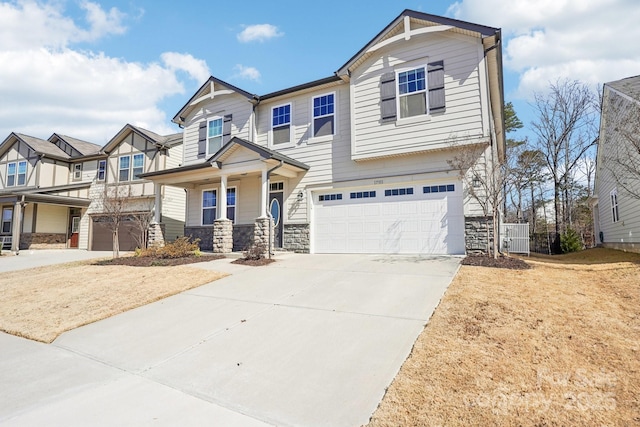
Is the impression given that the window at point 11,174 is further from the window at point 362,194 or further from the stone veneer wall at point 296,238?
the window at point 362,194

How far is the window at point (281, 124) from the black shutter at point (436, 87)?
18.3ft

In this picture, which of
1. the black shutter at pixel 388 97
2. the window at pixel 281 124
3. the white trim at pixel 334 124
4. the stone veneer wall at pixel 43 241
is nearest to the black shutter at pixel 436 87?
the black shutter at pixel 388 97

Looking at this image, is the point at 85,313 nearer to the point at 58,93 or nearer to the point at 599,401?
the point at 599,401

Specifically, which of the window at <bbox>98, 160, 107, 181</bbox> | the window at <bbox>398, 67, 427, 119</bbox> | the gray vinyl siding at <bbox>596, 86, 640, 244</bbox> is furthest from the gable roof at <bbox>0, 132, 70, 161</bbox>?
the gray vinyl siding at <bbox>596, 86, 640, 244</bbox>

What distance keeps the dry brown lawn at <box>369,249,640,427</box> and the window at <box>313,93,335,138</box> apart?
8.36m

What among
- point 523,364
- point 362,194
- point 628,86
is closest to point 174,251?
point 362,194

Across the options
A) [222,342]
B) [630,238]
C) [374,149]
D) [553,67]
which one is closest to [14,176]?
[374,149]

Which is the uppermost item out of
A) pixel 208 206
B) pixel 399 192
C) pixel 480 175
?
pixel 480 175

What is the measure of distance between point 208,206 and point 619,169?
17.2 metres

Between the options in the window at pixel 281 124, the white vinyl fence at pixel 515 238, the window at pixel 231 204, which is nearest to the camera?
the white vinyl fence at pixel 515 238

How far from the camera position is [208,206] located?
14.8 meters

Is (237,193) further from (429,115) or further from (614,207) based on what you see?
(614,207)

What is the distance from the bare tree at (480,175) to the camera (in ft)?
30.1

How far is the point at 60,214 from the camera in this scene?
21984 millimetres
